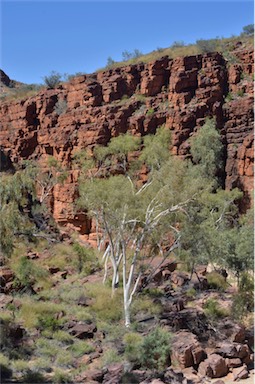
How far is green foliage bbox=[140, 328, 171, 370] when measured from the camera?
38.6 ft

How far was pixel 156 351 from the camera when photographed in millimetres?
11906

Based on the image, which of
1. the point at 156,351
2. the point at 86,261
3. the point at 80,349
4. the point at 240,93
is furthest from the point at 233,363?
the point at 240,93

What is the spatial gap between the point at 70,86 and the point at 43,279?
23.3m

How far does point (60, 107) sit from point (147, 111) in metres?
8.49

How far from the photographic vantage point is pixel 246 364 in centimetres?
1292

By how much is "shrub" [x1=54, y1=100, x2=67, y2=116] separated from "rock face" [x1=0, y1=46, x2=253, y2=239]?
0.09 meters

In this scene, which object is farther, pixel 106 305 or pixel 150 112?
pixel 150 112

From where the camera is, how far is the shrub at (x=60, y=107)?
3816 cm

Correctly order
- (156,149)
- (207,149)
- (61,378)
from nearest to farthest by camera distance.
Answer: (61,378) → (156,149) → (207,149)

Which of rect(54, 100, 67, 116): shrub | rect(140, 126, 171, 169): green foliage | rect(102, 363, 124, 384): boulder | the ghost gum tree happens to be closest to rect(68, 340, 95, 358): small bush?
rect(102, 363, 124, 384): boulder

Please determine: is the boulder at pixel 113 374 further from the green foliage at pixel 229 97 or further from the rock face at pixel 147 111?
the green foliage at pixel 229 97

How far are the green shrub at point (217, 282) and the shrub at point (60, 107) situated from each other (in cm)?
2264

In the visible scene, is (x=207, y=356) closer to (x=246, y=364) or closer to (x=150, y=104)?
(x=246, y=364)

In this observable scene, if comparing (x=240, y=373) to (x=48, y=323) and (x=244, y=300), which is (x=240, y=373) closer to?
(x=244, y=300)
